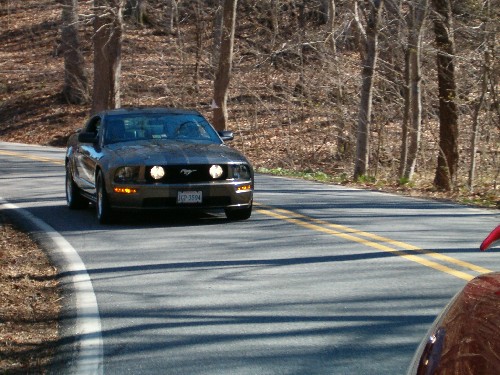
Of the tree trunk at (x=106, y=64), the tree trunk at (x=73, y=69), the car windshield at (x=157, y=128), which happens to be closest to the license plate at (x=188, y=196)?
the car windshield at (x=157, y=128)

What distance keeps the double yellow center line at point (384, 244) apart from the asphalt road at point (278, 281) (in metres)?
0.02

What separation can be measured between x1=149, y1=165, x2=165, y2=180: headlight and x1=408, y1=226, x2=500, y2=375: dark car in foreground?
910 cm

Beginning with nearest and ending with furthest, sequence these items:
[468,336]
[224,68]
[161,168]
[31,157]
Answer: [468,336] < [161,168] < [31,157] < [224,68]

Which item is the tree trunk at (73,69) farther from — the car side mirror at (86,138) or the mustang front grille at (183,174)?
the mustang front grille at (183,174)

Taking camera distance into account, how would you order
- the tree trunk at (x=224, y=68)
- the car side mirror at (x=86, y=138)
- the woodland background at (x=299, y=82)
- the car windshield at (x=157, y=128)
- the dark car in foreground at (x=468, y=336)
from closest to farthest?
the dark car in foreground at (x=468, y=336) < the car side mirror at (x=86, y=138) < the car windshield at (x=157, y=128) < the woodland background at (x=299, y=82) < the tree trunk at (x=224, y=68)

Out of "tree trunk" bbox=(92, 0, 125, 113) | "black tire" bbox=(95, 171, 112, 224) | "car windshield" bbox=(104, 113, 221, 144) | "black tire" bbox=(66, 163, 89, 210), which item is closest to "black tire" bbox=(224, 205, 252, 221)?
"car windshield" bbox=(104, 113, 221, 144)

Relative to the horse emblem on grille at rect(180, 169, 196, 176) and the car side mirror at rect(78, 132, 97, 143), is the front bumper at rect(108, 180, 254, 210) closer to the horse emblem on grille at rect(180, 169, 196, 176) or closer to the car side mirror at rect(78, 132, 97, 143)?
the horse emblem on grille at rect(180, 169, 196, 176)

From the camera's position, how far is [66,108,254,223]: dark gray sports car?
477 inches

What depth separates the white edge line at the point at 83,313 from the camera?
625cm

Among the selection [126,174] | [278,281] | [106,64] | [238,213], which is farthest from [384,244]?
[106,64]

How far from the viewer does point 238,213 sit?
12.9 meters

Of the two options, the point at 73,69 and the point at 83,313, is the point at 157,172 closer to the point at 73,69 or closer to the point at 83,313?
the point at 83,313

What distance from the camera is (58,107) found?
39438mm

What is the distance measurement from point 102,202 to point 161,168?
102 centimetres
